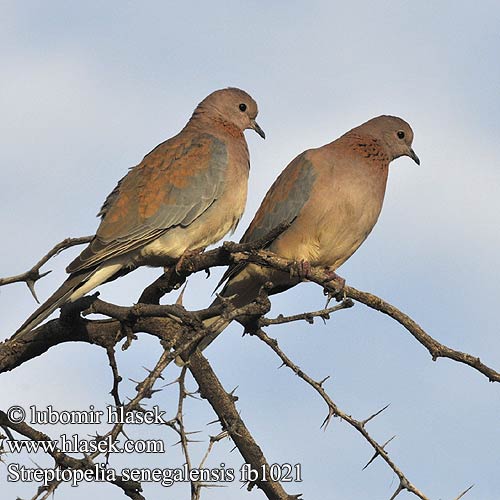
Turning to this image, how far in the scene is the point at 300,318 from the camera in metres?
3.62

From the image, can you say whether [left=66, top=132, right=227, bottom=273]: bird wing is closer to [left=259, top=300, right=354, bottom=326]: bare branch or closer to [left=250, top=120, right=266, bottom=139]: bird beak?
[left=250, top=120, right=266, bottom=139]: bird beak

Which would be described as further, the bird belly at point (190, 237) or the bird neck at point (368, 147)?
the bird neck at point (368, 147)

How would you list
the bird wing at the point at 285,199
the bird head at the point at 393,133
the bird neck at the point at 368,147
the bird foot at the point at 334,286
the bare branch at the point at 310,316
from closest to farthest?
the bare branch at the point at 310,316
the bird foot at the point at 334,286
the bird wing at the point at 285,199
the bird neck at the point at 368,147
the bird head at the point at 393,133

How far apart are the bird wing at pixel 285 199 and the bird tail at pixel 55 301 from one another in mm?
936

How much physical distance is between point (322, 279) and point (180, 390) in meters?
1.45

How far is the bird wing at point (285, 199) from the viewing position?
555 centimetres

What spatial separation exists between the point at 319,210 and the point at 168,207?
2.98 feet

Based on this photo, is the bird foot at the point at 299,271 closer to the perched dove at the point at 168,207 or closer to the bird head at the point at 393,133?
the perched dove at the point at 168,207

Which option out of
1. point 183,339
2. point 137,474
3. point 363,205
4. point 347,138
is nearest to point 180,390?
point 183,339

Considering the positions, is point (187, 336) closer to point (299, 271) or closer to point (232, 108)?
point (299, 271)

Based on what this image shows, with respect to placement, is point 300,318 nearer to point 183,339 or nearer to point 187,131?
point 183,339

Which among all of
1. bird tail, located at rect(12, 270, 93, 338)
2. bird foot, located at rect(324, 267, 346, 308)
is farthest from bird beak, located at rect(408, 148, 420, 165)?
bird tail, located at rect(12, 270, 93, 338)

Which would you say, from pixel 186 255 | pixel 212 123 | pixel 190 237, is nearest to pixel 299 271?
pixel 186 255

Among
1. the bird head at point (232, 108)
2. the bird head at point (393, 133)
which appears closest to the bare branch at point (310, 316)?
the bird head at point (393, 133)
